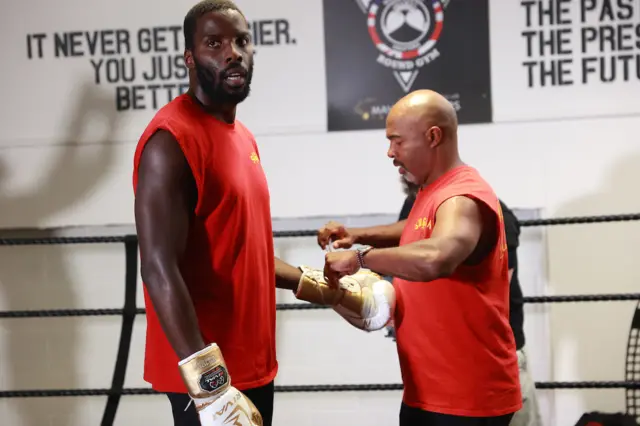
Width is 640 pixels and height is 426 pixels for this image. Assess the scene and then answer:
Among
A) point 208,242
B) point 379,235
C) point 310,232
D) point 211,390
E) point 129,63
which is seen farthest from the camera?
point 129,63

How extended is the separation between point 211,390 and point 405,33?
84.0 inches

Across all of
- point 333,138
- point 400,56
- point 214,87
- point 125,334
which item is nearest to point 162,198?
point 214,87

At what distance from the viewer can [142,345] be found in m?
3.32

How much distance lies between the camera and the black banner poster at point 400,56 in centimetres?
305

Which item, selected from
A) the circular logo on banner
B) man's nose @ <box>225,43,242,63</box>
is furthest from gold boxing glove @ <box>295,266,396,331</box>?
the circular logo on banner

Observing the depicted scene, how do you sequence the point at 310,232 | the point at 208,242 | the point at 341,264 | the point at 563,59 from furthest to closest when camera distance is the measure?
the point at 563,59 → the point at 310,232 → the point at 341,264 → the point at 208,242

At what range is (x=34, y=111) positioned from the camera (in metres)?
3.22

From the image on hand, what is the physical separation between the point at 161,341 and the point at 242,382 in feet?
0.60

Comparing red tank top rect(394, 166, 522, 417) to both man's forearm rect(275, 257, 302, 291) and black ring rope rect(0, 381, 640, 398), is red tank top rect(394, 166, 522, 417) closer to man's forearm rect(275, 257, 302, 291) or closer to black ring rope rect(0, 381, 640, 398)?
man's forearm rect(275, 257, 302, 291)

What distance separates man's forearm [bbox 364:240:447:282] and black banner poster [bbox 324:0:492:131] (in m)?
1.63

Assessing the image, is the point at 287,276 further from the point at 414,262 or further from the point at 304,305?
the point at 304,305

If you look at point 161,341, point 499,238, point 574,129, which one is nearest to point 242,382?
point 161,341

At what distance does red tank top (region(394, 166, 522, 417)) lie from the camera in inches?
64.0

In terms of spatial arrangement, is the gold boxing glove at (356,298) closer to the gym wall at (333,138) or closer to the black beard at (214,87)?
the black beard at (214,87)
